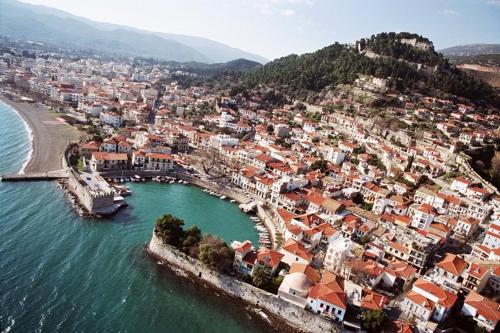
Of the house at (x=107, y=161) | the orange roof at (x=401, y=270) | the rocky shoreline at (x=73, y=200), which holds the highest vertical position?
the orange roof at (x=401, y=270)

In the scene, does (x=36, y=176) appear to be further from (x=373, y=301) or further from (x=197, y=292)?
(x=373, y=301)

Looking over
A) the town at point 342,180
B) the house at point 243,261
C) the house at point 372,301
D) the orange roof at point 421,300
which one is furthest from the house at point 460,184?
the house at point 243,261

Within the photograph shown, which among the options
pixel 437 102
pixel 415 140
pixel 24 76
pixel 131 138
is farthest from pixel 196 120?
pixel 24 76

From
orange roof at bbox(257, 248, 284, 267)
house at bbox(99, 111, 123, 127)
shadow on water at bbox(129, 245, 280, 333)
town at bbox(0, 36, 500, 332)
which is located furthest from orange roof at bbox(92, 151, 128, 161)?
orange roof at bbox(257, 248, 284, 267)

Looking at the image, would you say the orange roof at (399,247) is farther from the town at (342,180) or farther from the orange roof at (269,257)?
the orange roof at (269,257)

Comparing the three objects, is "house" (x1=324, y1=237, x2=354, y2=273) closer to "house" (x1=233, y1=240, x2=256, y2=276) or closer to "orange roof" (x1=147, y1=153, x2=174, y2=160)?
"house" (x1=233, y1=240, x2=256, y2=276)
